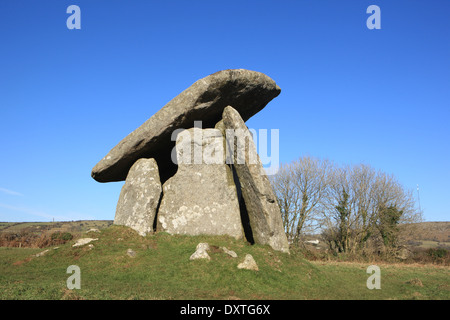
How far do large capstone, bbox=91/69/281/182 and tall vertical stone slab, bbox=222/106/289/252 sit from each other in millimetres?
1424

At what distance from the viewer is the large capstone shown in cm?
1418

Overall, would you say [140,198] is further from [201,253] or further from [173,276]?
[173,276]

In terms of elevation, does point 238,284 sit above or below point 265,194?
below

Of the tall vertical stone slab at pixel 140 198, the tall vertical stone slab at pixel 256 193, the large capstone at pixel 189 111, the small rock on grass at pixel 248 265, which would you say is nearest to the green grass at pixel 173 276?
the small rock on grass at pixel 248 265

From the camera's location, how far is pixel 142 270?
10664mm

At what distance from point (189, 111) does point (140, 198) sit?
4170 millimetres

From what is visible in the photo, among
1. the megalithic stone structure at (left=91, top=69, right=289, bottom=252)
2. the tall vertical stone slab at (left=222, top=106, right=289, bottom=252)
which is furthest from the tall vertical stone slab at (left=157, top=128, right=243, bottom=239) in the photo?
the tall vertical stone slab at (left=222, top=106, right=289, bottom=252)

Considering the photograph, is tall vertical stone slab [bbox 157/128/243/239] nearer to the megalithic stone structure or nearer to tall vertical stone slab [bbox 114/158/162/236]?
the megalithic stone structure

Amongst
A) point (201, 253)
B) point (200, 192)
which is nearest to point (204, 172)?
point (200, 192)
